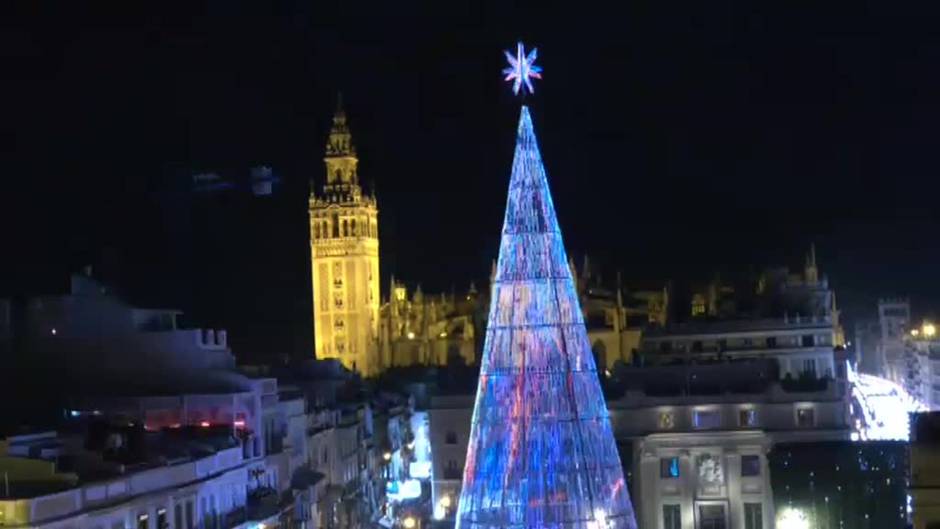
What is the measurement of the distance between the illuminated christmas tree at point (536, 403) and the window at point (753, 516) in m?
14.1

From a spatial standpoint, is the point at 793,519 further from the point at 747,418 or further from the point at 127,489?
the point at 127,489

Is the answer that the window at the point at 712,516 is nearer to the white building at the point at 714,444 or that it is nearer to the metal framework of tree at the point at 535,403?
the white building at the point at 714,444

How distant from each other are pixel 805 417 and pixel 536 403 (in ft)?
55.5

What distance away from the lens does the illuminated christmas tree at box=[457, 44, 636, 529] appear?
1446 inches

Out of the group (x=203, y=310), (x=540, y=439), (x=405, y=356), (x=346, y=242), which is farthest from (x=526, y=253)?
(x=346, y=242)

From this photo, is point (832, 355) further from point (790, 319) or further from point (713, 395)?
point (713, 395)

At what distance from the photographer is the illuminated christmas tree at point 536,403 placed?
36.7 m

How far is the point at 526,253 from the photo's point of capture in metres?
37.2

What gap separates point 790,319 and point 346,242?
44.5 m

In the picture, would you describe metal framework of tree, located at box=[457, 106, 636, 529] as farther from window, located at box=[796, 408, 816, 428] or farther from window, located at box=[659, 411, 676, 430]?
window, located at box=[796, 408, 816, 428]

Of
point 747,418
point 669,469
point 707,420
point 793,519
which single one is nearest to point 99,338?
point 669,469

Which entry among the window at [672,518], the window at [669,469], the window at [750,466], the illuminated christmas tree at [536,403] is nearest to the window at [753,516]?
the window at [750,466]

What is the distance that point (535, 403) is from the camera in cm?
3712

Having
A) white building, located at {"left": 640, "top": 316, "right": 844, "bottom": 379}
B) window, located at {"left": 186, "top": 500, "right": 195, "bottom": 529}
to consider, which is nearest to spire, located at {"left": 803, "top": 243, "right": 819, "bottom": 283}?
white building, located at {"left": 640, "top": 316, "right": 844, "bottom": 379}
